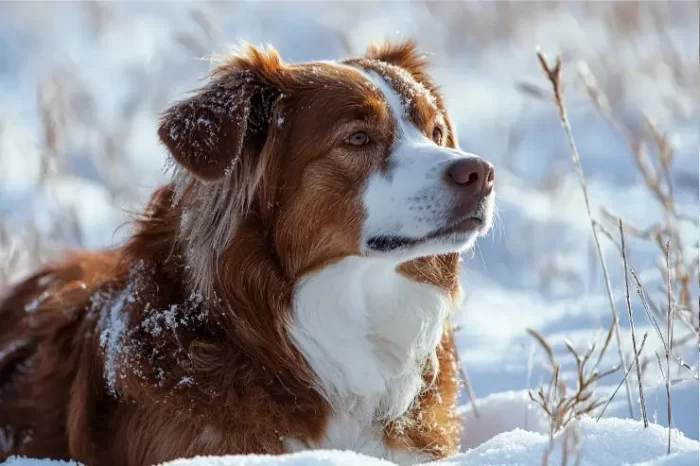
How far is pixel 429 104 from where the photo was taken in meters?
3.57

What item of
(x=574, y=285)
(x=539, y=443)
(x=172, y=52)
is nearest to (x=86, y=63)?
(x=172, y=52)

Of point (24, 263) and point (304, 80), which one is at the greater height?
point (304, 80)

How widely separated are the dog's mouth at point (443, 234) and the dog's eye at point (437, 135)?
0.59 metres

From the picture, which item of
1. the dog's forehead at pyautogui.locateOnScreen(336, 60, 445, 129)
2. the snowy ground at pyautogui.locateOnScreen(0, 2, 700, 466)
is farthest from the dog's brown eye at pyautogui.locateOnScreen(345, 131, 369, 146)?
the snowy ground at pyautogui.locateOnScreen(0, 2, 700, 466)

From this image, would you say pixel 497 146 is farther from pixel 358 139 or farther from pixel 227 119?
pixel 227 119

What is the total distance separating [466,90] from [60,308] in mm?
8401

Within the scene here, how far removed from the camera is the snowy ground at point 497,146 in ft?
12.6

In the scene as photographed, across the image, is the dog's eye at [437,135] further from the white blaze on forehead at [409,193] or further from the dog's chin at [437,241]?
the dog's chin at [437,241]

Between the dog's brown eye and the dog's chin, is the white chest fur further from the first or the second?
the dog's brown eye

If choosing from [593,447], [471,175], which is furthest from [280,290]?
[593,447]

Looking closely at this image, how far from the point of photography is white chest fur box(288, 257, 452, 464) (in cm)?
333

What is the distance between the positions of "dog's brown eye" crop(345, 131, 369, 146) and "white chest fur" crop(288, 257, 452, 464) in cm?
37

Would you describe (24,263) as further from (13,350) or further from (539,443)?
(539,443)

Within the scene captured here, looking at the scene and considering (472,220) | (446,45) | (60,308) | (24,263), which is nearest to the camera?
(472,220)
